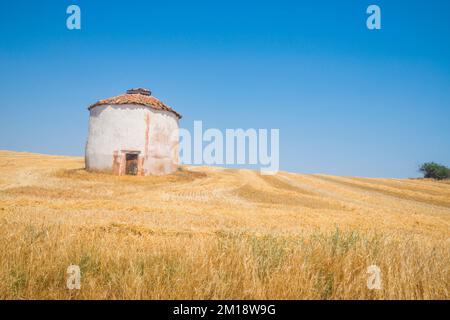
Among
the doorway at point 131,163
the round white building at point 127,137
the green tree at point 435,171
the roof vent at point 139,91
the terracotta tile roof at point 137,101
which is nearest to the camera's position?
the round white building at point 127,137

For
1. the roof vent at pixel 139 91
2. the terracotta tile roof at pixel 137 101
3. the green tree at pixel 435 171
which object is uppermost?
the roof vent at pixel 139 91

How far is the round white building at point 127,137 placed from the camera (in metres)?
26.2

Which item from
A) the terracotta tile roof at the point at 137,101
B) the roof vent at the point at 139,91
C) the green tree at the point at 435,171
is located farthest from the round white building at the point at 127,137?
the green tree at the point at 435,171

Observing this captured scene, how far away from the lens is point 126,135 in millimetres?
26250

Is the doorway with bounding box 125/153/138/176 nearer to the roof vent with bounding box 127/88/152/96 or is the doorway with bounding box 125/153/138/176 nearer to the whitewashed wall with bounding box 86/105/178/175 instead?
the whitewashed wall with bounding box 86/105/178/175

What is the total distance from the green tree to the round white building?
48933 mm

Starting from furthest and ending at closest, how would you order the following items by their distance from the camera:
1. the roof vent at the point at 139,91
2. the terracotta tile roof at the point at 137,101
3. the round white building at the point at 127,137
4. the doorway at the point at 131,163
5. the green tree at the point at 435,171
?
the green tree at the point at 435,171, the roof vent at the point at 139,91, the terracotta tile roof at the point at 137,101, the doorway at the point at 131,163, the round white building at the point at 127,137

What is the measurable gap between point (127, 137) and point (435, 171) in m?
52.7

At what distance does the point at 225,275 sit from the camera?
3670 millimetres

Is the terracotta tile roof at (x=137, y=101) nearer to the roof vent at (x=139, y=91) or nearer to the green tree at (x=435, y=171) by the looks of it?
the roof vent at (x=139, y=91)

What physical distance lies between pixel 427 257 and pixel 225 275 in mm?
2920
